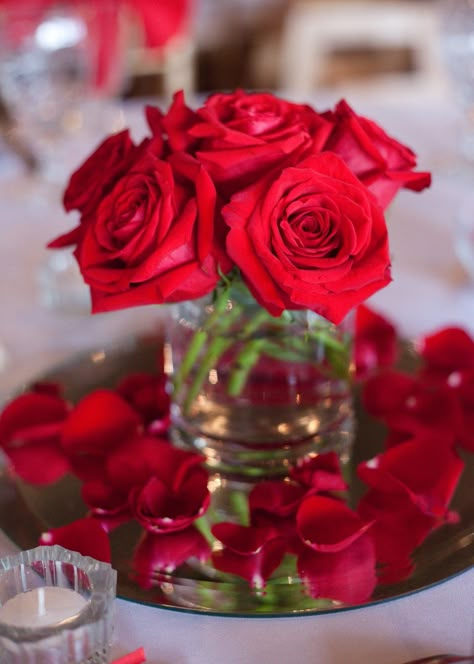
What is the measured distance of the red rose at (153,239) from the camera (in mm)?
501

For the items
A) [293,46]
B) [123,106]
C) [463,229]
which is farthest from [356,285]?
[293,46]

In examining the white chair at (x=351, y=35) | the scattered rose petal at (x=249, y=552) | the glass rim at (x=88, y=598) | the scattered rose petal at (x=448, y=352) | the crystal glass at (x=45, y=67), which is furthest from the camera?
the white chair at (x=351, y=35)

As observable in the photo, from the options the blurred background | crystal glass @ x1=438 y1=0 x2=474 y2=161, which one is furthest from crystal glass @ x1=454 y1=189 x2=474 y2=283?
crystal glass @ x1=438 y1=0 x2=474 y2=161

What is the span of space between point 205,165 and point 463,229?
0.50 metres

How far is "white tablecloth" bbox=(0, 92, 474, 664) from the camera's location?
19.2 inches

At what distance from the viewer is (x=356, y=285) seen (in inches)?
19.5

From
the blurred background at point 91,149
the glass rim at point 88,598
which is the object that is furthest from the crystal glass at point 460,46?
the glass rim at point 88,598

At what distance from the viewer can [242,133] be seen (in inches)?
20.6

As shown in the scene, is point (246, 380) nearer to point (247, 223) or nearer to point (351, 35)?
point (247, 223)

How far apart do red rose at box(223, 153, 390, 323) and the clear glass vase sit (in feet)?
0.31

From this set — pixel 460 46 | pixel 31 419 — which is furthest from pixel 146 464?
pixel 460 46

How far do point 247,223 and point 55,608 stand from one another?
232mm

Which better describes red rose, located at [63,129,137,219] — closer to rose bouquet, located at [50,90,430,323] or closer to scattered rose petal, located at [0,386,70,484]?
rose bouquet, located at [50,90,430,323]

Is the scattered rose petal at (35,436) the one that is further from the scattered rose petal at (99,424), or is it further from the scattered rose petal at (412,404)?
the scattered rose petal at (412,404)
